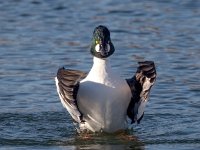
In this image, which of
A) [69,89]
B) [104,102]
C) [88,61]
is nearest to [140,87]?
[104,102]

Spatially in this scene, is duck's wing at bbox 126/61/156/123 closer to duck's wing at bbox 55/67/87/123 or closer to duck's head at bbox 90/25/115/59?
duck's head at bbox 90/25/115/59

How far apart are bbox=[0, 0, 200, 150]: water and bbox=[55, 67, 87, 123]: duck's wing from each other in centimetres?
46

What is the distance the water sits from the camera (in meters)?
12.7

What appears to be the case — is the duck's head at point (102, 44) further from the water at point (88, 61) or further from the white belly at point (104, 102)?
the water at point (88, 61)

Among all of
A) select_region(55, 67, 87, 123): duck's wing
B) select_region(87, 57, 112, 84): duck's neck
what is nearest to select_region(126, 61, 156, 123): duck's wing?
select_region(87, 57, 112, 84): duck's neck

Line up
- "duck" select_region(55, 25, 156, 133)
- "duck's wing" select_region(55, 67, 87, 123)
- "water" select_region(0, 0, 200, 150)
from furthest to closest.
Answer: "water" select_region(0, 0, 200, 150), "duck" select_region(55, 25, 156, 133), "duck's wing" select_region(55, 67, 87, 123)

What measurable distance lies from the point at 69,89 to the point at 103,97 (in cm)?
46

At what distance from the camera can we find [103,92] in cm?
1202

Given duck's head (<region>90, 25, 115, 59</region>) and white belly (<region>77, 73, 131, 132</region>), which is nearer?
white belly (<region>77, 73, 131, 132</region>)

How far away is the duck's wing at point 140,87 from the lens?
12055 mm

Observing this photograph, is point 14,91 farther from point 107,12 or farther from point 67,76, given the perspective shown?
point 107,12

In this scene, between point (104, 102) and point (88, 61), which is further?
point (88, 61)

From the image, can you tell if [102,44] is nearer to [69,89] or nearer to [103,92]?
[103,92]

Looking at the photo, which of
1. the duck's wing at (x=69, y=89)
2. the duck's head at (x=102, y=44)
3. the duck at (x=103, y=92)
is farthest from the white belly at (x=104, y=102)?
the duck's head at (x=102, y=44)
